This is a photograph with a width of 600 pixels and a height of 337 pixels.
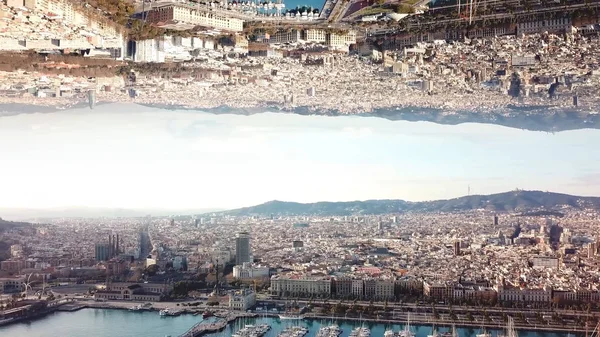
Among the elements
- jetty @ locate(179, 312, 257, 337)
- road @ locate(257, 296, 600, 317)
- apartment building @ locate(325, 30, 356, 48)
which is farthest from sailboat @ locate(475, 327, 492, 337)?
apartment building @ locate(325, 30, 356, 48)

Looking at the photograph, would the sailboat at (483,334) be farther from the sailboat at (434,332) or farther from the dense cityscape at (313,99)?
the sailboat at (434,332)

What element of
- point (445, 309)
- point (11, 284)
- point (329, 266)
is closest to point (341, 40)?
point (329, 266)

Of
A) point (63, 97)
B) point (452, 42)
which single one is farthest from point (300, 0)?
point (63, 97)

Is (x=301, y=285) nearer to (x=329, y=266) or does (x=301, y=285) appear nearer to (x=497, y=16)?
(x=329, y=266)

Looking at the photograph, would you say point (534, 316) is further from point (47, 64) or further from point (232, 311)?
point (47, 64)

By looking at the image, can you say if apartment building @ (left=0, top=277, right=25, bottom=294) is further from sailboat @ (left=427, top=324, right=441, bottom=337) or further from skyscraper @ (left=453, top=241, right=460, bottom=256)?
skyscraper @ (left=453, top=241, right=460, bottom=256)

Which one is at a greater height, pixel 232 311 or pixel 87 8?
pixel 87 8
